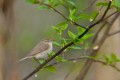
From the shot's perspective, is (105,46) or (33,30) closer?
(105,46)

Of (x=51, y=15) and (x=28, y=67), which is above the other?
(x=51, y=15)

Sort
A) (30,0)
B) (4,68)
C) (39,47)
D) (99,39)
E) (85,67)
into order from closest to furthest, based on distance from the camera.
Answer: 1. (4,68)
2. (30,0)
3. (85,67)
4. (99,39)
5. (39,47)

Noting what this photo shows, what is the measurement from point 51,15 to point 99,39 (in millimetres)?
3491

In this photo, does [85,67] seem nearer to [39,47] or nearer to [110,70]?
[110,70]

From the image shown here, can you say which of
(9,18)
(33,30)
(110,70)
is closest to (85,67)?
(110,70)

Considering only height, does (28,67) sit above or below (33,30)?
below

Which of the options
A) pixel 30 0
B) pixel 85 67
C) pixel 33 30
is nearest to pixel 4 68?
pixel 30 0

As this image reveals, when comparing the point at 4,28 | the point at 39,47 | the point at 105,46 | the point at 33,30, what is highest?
the point at 4,28

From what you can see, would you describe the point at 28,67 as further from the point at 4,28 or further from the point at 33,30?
the point at 4,28

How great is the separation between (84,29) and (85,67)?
2.50 ft

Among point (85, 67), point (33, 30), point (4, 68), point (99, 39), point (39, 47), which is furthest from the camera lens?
point (33, 30)

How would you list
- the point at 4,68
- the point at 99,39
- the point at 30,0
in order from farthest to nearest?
the point at 99,39 < the point at 30,0 < the point at 4,68

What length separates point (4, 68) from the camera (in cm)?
136

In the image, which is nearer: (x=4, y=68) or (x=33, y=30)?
(x=4, y=68)
